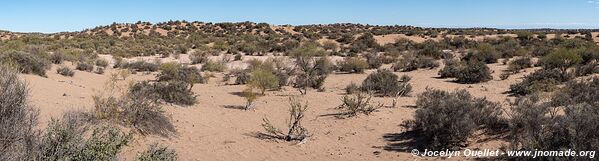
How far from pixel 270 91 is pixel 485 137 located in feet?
36.0

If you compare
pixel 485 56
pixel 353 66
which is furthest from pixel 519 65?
pixel 353 66

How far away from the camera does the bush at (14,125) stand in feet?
17.5

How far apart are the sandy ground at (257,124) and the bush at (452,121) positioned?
0.47 meters

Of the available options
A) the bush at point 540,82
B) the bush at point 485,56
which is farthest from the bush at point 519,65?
the bush at point 485,56

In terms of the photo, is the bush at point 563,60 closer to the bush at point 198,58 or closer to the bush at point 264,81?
the bush at point 264,81

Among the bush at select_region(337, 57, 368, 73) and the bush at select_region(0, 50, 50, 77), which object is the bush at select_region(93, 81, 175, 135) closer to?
the bush at select_region(0, 50, 50, 77)

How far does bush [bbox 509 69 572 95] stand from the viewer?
55.9ft

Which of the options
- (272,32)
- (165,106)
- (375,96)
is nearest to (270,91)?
(375,96)

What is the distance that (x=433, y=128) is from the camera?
34.0ft

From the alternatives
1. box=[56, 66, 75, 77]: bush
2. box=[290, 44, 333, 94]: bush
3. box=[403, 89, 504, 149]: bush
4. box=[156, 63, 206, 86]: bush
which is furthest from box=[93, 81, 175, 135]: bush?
box=[56, 66, 75, 77]: bush

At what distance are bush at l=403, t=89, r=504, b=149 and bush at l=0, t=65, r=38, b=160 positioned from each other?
7347 millimetres

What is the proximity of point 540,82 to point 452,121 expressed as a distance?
10.2 metres

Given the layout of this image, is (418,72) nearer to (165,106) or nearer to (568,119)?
(165,106)

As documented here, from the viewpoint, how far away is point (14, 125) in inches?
228
